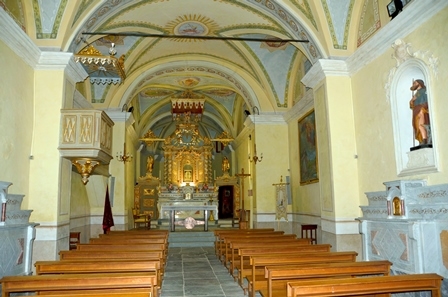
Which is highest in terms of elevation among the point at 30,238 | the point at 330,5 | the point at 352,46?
the point at 330,5

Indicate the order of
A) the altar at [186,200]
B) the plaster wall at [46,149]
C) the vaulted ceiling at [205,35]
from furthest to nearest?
1. the altar at [186,200]
2. the vaulted ceiling at [205,35]
3. the plaster wall at [46,149]

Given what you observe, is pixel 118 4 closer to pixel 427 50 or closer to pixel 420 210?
pixel 427 50

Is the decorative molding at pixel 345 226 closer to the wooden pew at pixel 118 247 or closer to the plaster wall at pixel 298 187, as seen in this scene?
the plaster wall at pixel 298 187

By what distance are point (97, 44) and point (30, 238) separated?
20.5 ft

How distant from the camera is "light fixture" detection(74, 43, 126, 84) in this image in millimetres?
6992

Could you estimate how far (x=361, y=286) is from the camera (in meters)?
3.42

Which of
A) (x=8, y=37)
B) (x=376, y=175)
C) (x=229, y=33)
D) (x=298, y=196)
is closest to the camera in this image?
(x=8, y=37)

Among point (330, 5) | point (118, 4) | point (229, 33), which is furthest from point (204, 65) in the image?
point (330, 5)

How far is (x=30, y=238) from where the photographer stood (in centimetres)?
566

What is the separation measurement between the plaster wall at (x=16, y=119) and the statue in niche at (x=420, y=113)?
6.12m

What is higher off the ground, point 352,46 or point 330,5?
point 330,5

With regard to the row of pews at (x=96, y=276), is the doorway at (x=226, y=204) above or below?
above

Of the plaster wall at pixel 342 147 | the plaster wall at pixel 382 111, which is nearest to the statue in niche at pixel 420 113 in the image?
the plaster wall at pixel 382 111

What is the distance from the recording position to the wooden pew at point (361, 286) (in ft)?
10.6
